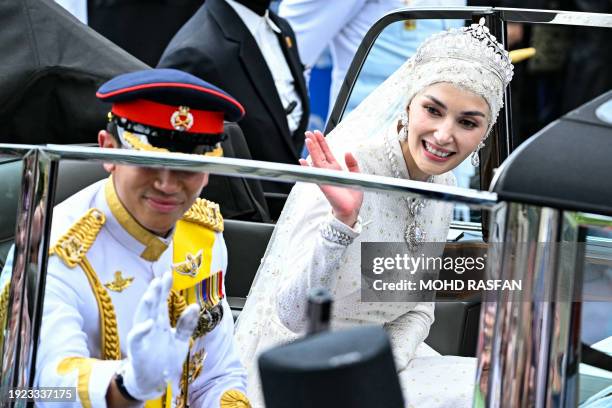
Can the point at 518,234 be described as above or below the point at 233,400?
above

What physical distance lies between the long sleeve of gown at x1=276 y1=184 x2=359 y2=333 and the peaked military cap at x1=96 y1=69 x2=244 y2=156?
40 cm

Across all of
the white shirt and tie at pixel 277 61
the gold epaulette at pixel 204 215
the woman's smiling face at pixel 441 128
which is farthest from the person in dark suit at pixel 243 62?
the gold epaulette at pixel 204 215

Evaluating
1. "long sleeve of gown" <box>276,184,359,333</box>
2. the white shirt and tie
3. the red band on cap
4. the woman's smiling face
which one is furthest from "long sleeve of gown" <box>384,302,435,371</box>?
the white shirt and tie

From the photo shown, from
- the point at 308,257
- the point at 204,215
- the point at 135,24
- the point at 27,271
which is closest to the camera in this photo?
the point at 27,271

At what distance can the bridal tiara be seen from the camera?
289 centimetres

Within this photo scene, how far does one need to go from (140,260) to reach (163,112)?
262 mm

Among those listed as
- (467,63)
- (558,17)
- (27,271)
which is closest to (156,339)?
(27,271)

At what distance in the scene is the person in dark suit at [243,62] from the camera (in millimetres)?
4355

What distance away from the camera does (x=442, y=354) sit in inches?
114

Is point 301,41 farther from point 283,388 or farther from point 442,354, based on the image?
point 283,388

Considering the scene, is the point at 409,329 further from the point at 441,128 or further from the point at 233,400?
the point at 233,400

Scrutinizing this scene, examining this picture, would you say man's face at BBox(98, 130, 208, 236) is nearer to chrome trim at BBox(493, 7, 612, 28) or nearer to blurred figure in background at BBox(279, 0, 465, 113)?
chrome trim at BBox(493, 7, 612, 28)

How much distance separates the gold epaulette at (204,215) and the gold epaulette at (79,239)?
18 cm

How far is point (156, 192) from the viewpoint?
192 cm
